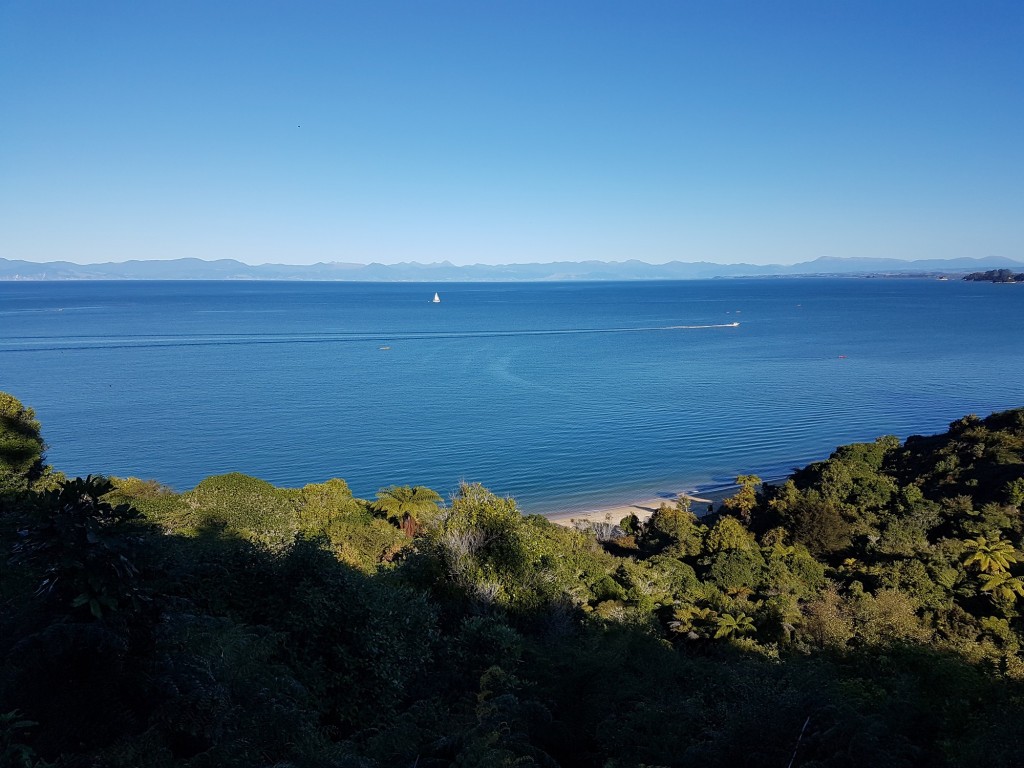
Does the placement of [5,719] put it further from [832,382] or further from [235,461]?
[832,382]

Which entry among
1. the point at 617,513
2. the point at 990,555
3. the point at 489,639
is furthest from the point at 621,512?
the point at 489,639

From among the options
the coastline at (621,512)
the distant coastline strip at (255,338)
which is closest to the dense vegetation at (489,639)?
the coastline at (621,512)

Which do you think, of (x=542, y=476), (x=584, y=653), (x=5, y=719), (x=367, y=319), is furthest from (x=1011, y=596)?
(x=367, y=319)

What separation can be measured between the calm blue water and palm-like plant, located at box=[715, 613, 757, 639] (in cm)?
1794

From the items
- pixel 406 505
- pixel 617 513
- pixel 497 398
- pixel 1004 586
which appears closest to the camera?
pixel 1004 586

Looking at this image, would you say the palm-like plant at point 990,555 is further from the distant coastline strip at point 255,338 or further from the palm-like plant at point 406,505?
the distant coastline strip at point 255,338

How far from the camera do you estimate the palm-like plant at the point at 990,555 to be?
16094 mm

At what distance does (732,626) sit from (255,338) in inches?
3696

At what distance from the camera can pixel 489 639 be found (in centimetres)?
1142

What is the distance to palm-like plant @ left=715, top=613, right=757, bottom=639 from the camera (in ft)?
45.9

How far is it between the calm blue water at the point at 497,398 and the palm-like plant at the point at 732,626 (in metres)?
17.9

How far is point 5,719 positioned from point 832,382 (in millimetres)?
67516

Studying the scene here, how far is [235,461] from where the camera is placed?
1524 inches

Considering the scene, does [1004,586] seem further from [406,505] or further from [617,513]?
[406,505]
